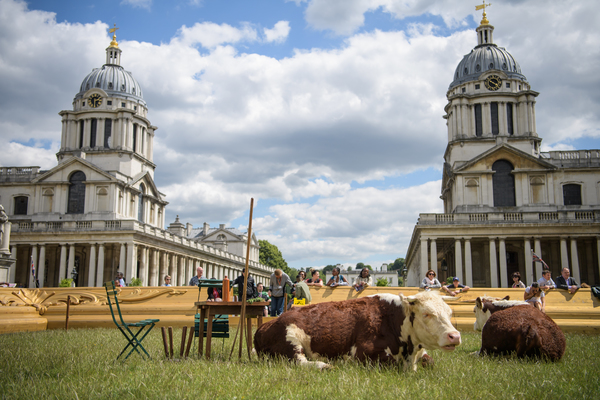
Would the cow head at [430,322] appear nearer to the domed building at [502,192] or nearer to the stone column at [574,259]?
the domed building at [502,192]

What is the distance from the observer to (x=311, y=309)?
331 inches

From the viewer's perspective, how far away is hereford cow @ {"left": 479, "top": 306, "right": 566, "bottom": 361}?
8781 millimetres

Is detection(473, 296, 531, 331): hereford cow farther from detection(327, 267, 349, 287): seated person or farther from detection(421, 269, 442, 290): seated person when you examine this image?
detection(327, 267, 349, 287): seated person

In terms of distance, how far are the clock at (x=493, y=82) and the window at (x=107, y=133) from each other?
51654 millimetres

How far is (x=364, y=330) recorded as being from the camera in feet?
25.8

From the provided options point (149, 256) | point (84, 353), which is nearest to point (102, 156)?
point (149, 256)

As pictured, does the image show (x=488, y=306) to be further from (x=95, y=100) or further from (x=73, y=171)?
Result: (x=95, y=100)

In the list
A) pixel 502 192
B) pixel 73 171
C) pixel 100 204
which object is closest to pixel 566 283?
pixel 502 192

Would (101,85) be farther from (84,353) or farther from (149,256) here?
(84,353)

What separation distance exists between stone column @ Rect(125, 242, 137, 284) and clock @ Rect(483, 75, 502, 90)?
47.6 metres

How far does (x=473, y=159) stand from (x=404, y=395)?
184ft

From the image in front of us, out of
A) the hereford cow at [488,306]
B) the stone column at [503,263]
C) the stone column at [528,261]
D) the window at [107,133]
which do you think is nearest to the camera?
the hereford cow at [488,306]

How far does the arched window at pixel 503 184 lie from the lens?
191 feet

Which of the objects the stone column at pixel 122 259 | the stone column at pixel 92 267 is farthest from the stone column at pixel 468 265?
the stone column at pixel 92 267
